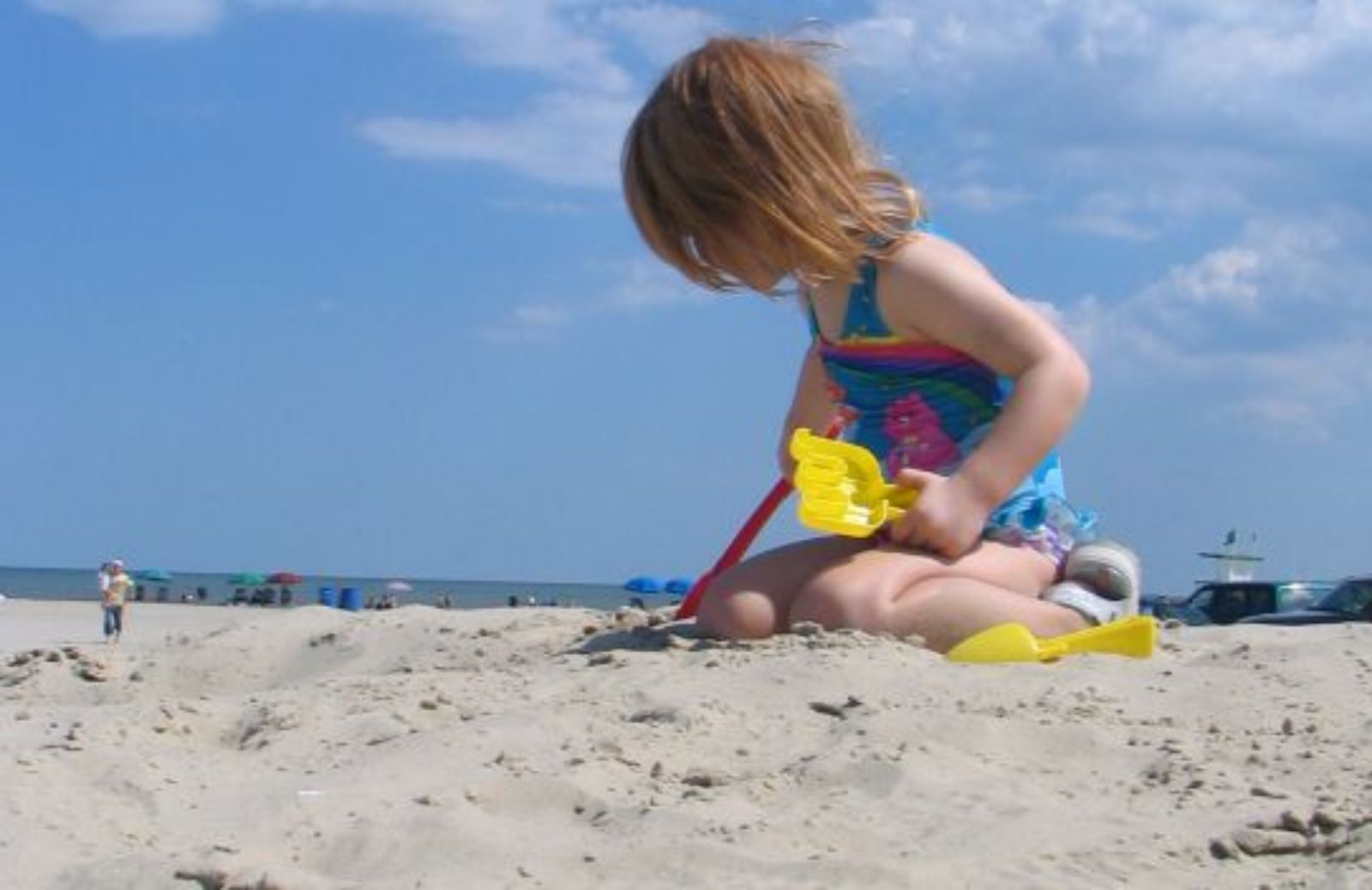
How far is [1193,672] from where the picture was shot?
3.47 metres

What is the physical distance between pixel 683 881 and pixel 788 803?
321 millimetres

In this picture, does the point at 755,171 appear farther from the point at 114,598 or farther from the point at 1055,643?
the point at 114,598

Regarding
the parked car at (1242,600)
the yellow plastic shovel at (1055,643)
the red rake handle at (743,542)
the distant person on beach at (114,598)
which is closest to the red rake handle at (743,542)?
the red rake handle at (743,542)

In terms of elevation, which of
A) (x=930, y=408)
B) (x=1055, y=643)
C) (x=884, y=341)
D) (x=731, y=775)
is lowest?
(x=731, y=775)

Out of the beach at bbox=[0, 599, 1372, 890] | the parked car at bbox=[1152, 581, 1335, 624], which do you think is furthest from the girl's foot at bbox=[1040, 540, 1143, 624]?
the parked car at bbox=[1152, 581, 1335, 624]

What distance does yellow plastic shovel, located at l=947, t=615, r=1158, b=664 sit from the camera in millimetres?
3590

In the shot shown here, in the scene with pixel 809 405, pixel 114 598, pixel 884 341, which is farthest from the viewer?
pixel 114 598

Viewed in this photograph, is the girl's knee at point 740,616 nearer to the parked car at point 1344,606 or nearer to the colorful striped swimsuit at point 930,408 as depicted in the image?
the colorful striped swimsuit at point 930,408

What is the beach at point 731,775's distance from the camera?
7.86 feet

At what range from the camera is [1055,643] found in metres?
3.69

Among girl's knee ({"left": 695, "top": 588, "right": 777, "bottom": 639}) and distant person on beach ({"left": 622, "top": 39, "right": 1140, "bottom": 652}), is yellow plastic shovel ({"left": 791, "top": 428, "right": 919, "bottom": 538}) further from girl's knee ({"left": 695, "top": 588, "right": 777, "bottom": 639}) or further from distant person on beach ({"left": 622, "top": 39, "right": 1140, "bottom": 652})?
girl's knee ({"left": 695, "top": 588, "right": 777, "bottom": 639})

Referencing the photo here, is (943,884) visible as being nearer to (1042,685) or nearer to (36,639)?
(1042,685)

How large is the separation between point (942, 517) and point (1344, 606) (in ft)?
32.1

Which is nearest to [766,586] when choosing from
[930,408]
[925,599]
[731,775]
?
[925,599]
